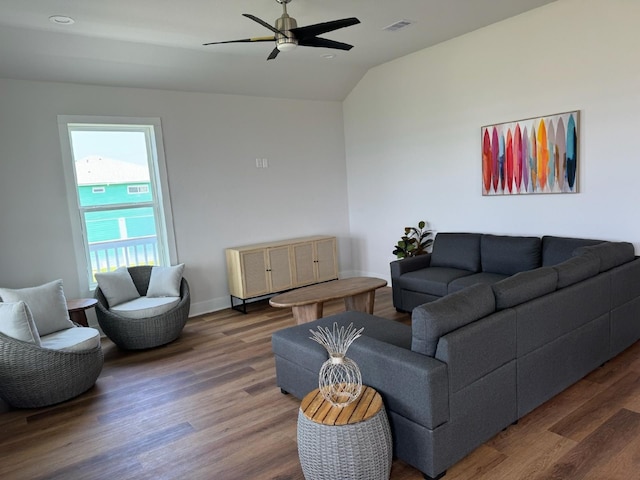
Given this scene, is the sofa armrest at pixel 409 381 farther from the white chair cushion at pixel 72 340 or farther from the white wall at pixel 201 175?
the white wall at pixel 201 175

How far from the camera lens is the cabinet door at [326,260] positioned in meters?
5.84

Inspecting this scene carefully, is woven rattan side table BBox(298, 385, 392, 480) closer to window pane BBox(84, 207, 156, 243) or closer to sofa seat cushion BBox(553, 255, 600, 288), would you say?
sofa seat cushion BBox(553, 255, 600, 288)

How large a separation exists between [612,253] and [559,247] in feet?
2.42

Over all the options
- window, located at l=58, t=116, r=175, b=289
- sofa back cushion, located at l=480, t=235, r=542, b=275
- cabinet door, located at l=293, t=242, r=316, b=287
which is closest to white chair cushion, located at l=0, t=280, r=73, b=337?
window, located at l=58, t=116, r=175, b=289

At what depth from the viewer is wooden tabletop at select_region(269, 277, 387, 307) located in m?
3.92

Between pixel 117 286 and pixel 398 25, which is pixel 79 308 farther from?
pixel 398 25

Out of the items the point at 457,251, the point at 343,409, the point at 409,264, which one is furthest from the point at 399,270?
the point at 343,409

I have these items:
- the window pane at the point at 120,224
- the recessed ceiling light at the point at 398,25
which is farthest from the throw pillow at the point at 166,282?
the recessed ceiling light at the point at 398,25

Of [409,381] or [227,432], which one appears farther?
[227,432]

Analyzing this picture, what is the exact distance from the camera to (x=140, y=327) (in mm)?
4129

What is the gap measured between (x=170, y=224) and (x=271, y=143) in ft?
5.58

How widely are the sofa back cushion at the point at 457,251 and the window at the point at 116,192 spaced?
300 cm

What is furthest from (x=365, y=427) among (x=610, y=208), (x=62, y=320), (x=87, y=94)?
(x=87, y=94)

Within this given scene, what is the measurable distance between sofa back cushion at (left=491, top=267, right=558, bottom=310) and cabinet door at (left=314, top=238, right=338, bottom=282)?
11.2 ft
